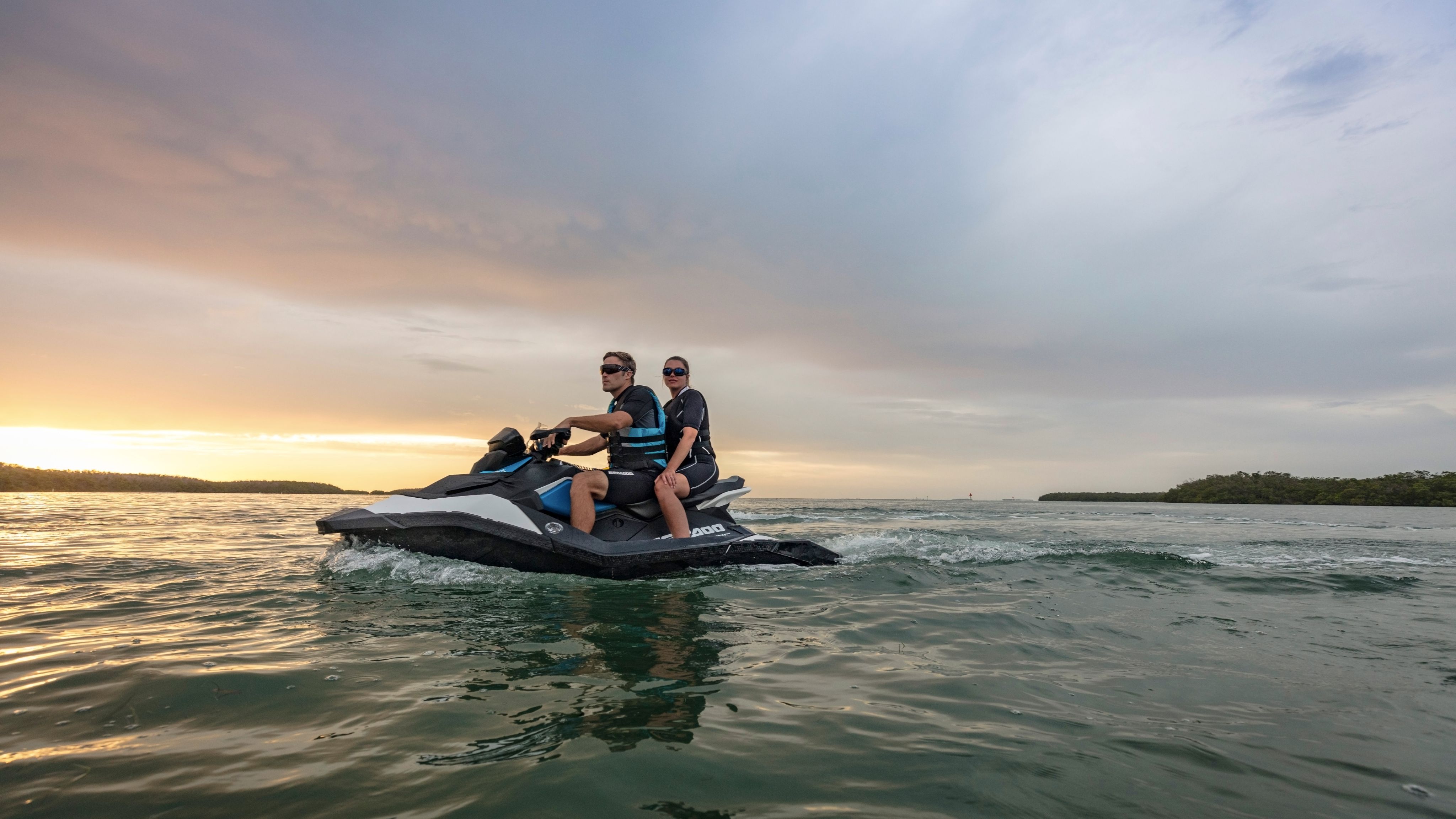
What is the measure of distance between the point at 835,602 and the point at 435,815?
13.9ft

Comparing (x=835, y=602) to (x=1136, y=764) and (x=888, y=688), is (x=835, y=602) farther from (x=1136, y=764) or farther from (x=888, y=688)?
(x=1136, y=764)

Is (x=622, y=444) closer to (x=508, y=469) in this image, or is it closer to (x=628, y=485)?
(x=628, y=485)

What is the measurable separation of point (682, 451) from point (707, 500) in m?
0.90

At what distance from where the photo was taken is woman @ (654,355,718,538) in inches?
283

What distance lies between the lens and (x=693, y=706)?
2.88 m

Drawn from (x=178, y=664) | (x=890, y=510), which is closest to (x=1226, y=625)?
(x=178, y=664)

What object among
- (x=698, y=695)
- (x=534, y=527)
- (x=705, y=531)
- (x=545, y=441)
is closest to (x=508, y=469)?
(x=545, y=441)

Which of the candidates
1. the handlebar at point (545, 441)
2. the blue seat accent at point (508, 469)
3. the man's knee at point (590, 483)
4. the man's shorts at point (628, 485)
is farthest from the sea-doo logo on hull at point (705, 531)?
the blue seat accent at point (508, 469)

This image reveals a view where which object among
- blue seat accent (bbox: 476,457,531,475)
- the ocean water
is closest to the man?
blue seat accent (bbox: 476,457,531,475)

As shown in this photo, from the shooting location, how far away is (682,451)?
7.19m

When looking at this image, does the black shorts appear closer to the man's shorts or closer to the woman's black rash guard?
the woman's black rash guard

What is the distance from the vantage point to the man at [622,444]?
6883 millimetres

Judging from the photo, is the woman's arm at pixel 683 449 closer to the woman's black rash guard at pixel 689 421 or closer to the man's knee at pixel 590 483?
the woman's black rash guard at pixel 689 421

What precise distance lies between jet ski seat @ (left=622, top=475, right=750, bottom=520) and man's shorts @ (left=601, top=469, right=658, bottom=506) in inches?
5.1
